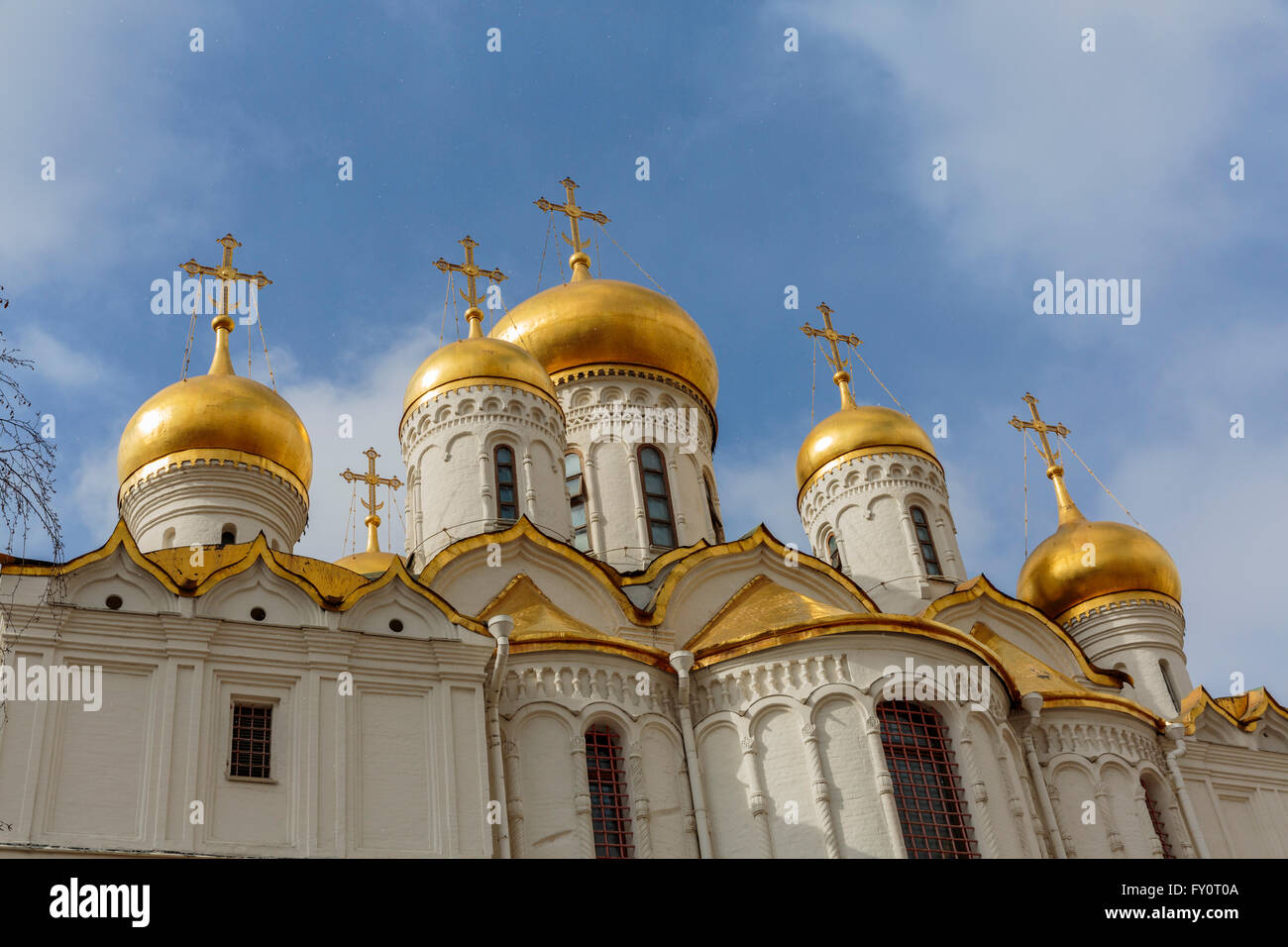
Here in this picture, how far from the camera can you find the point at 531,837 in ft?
39.8

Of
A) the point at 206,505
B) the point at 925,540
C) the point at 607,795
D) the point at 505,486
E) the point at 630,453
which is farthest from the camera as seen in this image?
the point at 925,540

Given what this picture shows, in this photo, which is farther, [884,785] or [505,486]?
[505,486]

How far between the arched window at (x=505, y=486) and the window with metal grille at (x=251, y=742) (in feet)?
20.0

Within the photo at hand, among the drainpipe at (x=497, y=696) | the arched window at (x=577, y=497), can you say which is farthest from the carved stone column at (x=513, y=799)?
the arched window at (x=577, y=497)

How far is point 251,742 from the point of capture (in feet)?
36.8

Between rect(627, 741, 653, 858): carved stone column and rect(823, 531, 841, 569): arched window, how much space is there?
7964mm

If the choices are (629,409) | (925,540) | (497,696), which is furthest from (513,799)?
(925,540)

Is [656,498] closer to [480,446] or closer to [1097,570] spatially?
[480,446]

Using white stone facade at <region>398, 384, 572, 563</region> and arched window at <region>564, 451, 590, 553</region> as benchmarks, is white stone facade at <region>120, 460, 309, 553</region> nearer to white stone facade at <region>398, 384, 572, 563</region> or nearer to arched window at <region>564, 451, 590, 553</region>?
white stone facade at <region>398, 384, 572, 563</region>

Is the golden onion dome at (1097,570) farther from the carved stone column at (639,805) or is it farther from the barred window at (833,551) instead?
the carved stone column at (639,805)

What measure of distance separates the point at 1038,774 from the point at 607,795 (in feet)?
15.7
